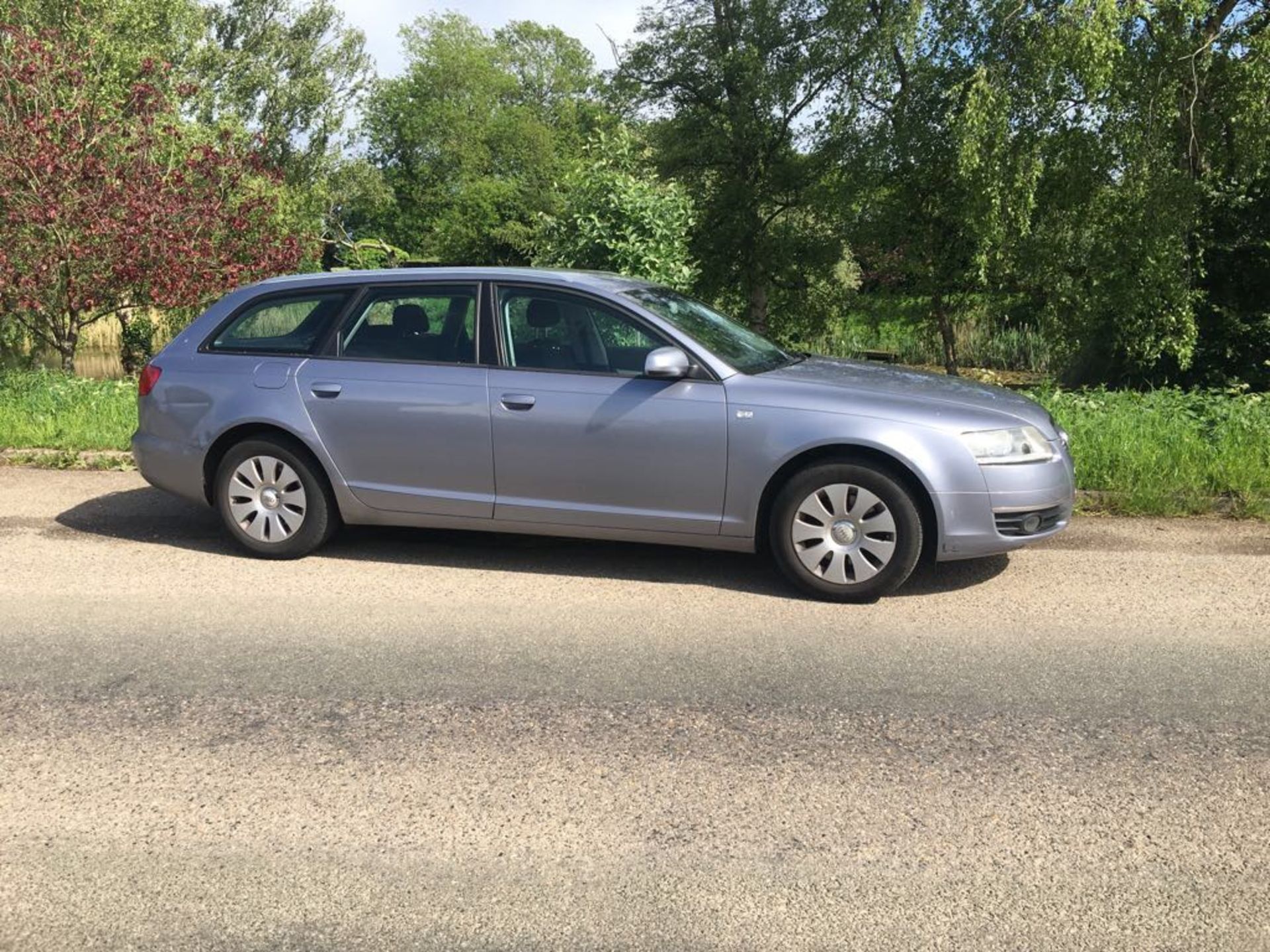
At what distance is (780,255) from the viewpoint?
2711cm

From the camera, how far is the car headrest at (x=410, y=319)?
672 centimetres

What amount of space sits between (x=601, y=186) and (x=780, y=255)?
620 inches

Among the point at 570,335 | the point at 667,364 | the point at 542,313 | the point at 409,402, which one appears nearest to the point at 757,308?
the point at 542,313

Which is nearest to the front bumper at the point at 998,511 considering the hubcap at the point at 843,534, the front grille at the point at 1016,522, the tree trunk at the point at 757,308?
the front grille at the point at 1016,522

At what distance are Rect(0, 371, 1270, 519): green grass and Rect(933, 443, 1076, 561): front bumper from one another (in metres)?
2.29

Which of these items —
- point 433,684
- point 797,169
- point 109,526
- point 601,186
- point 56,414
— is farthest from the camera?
point 797,169

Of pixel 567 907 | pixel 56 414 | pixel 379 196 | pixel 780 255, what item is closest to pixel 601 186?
pixel 56 414

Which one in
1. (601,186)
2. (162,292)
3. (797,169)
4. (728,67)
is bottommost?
(162,292)

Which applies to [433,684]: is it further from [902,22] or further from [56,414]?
[902,22]

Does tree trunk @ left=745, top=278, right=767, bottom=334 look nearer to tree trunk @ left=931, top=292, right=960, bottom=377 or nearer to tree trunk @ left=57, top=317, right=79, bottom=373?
tree trunk @ left=931, top=292, right=960, bottom=377

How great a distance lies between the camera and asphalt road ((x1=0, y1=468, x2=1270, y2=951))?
10.3 ft

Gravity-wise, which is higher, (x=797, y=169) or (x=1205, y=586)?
(x=797, y=169)

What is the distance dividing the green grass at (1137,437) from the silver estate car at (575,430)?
1911 millimetres

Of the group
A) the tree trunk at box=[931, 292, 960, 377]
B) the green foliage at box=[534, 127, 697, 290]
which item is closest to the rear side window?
the green foliage at box=[534, 127, 697, 290]
